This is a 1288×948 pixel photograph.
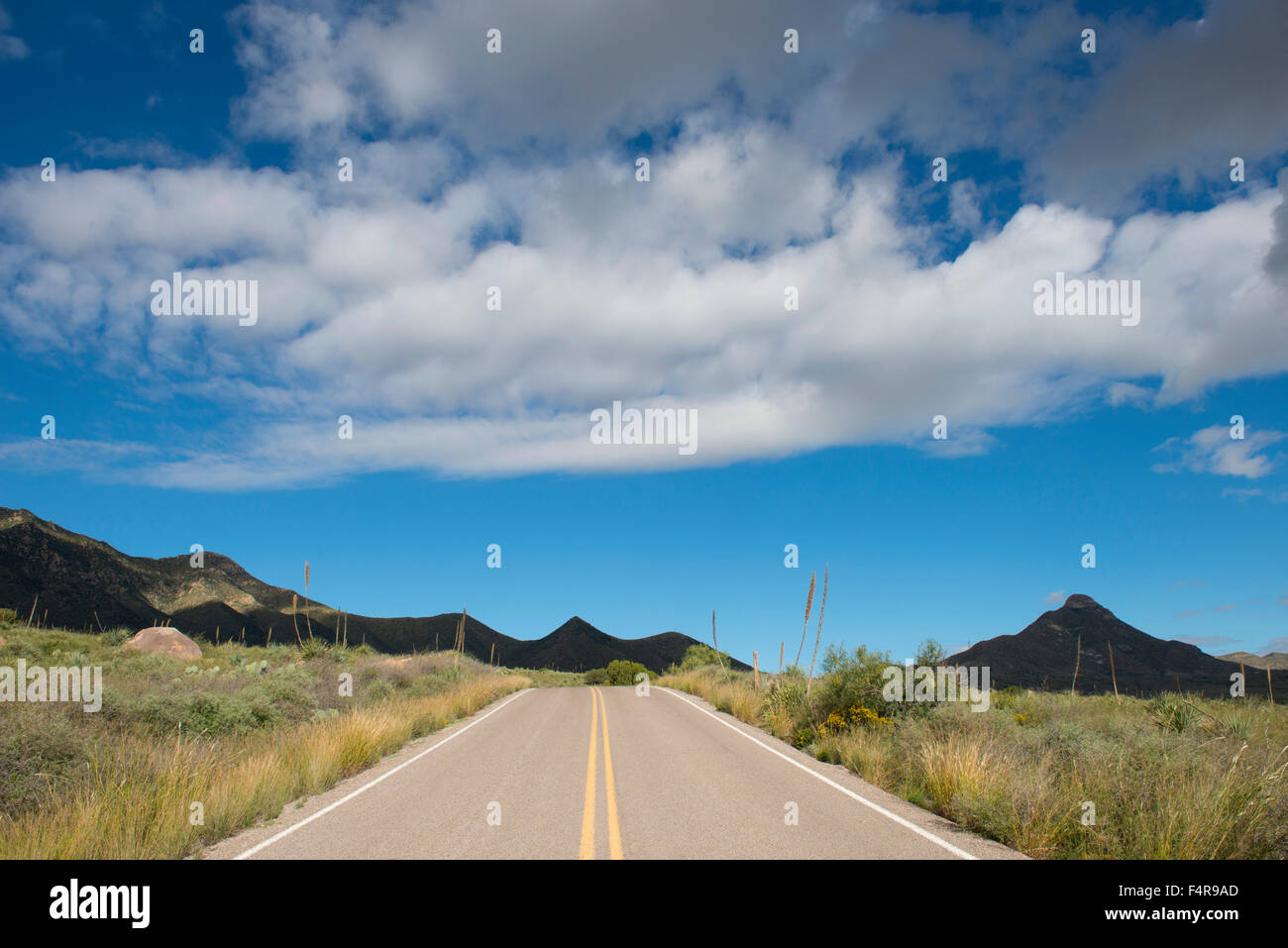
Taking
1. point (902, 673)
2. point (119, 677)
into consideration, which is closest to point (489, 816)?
point (902, 673)

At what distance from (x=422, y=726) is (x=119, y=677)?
8350 mm

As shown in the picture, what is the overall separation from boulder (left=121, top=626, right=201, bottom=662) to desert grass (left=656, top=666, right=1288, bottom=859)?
29734 millimetres

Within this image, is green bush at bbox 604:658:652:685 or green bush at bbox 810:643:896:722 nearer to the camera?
green bush at bbox 810:643:896:722

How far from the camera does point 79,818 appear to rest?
7332 millimetres

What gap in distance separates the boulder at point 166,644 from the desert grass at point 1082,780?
97.6 ft

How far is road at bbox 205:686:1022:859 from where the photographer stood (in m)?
7.10

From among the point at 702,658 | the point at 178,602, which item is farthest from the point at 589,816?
the point at 178,602

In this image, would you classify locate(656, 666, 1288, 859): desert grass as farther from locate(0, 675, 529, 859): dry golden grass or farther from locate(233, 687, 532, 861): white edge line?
locate(0, 675, 529, 859): dry golden grass
